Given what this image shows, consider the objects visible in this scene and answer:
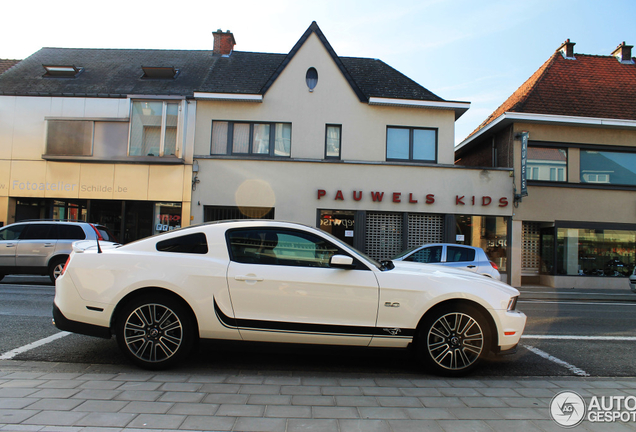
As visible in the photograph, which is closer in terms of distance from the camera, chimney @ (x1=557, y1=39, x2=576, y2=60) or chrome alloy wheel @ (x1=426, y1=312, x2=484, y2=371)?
chrome alloy wheel @ (x1=426, y1=312, x2=484, y2=371)

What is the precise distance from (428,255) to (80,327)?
27.5 feet

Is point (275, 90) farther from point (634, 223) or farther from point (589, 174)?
point (634, 223)

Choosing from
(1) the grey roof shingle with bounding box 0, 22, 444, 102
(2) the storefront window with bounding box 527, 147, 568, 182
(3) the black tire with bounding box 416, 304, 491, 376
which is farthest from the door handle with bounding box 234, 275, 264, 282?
(2) the storefront window with bounding box 527, 147, 568, 182

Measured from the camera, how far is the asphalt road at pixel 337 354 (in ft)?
14.4

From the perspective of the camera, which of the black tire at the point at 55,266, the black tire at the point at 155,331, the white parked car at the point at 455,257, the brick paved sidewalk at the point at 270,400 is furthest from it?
the black tire at the point at 55,266

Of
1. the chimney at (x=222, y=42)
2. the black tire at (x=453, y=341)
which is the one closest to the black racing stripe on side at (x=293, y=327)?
the black tire at (x=453, y=341)

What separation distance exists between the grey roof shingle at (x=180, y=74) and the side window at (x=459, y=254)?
7.68m

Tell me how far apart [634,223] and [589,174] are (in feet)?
8.53

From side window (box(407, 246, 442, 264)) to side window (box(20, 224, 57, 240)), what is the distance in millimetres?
9695

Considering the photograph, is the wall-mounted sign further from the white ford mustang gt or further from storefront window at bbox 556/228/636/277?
the white ford mustang gt

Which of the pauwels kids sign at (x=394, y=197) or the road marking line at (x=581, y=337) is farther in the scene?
the pauwels kids sign at (x=394, y=197)

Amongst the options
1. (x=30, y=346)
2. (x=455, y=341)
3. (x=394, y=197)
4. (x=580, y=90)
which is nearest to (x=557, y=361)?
(x=455, y=341)

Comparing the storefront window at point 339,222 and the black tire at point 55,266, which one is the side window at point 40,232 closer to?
the black tire at point 55,266

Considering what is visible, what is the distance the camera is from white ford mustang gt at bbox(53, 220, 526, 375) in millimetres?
4137
